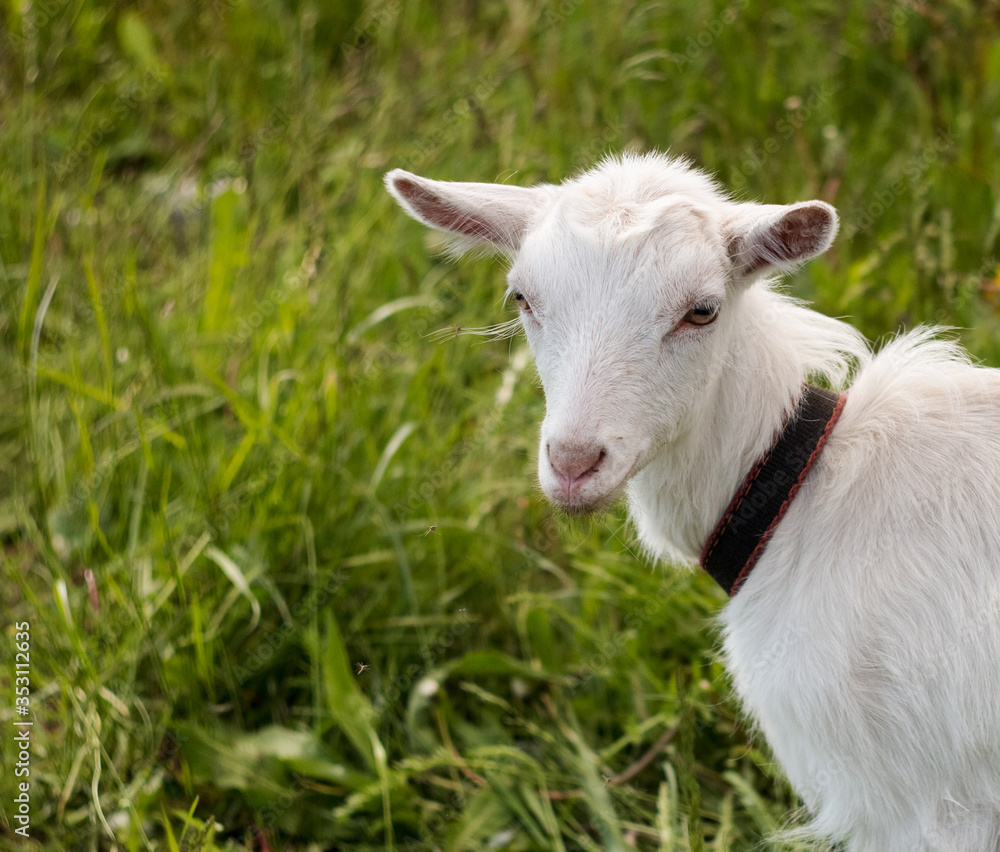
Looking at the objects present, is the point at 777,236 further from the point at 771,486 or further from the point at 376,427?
the point at 376,427

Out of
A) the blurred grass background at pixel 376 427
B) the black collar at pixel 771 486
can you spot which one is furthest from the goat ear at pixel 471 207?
the blurred grass background at pixel 376 427

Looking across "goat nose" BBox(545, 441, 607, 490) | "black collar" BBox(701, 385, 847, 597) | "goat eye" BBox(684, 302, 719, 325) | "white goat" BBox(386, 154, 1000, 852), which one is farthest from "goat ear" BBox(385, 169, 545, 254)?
"black collar" BBox(701, 385, 847, 597)

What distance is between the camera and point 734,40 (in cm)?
495

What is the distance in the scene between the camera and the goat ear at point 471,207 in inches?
93.7

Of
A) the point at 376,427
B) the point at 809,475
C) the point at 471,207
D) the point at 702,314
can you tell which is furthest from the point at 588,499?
the point at 376,427

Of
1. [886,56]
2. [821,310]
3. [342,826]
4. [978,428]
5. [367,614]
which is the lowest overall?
[342,826]

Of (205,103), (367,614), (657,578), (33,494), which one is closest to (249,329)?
(33,494)

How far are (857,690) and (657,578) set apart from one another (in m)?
1.27

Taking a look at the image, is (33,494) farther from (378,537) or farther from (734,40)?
(734,40)

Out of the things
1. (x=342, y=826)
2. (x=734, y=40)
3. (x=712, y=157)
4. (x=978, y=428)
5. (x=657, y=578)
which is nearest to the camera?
(x=978, y=428)

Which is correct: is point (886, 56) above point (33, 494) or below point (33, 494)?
above

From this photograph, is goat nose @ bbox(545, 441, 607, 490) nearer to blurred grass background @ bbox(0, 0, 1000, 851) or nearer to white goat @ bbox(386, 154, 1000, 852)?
white goat @ bbox(386, 154, 1000, 852)

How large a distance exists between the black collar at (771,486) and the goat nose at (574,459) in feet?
1.76

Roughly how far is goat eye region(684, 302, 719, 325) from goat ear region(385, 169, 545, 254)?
54cm
